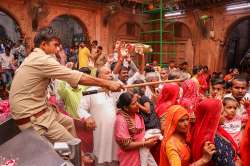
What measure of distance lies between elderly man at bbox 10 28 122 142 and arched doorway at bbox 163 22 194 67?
369 inches

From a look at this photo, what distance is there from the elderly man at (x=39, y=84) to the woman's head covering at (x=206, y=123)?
2.94 ft

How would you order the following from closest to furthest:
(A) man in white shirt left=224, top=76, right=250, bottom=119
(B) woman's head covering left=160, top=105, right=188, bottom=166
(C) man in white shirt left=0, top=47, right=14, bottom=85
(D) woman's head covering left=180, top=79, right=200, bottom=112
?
(B) woman's head covering left=160, top=105, right=188, bottom=166, (A) man in white shirt left=224, top=76, right=250, bottom=119, (D) woman's head covering left=180, top=79, right=200, bottom=112, (C) man in white shirt left=0, top=47, right=14, bottom=85

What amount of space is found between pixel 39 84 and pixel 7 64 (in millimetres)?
6997

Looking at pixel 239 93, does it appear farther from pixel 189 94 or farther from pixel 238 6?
pixel 238 6

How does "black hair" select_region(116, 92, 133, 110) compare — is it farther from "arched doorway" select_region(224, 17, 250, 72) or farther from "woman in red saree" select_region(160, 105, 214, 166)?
"arched doorway" select_region(224, 17, 250, 72)

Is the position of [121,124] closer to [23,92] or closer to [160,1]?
[23,92]

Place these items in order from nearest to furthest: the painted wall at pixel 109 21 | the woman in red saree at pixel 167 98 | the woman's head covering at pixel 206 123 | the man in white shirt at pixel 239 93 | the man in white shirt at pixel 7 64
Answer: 1. the woman's head covering at pixel 206 123
2. the woman in red saree at pixel 167 98
3. the man in white shirt at pixel 239 93
4. the man in white shirt at pixel 7 64
5. the painted wall at pixel 109 21

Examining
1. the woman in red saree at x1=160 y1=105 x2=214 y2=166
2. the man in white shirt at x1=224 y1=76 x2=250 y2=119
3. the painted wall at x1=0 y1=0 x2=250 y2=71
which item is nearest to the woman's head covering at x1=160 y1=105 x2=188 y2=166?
the woman in red saree at x1=160 y1=105 x2=214 y2=166

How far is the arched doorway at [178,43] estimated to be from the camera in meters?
11.6

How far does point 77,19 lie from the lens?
10633mm

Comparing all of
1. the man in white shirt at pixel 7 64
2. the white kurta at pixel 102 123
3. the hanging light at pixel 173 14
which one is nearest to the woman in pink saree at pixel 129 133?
the white kurta at pixel 102 123

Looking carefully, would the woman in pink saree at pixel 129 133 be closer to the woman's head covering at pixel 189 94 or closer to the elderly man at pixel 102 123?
the elderly man at pixel 102 123

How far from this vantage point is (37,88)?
252cm

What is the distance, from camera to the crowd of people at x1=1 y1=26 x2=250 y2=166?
2.26 meters
